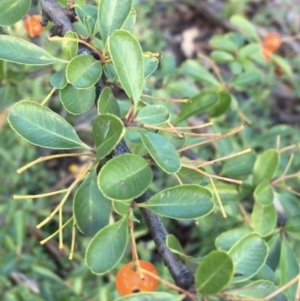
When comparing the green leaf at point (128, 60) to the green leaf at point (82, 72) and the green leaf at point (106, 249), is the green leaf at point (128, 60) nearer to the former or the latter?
the green leaf at point (82, 72)

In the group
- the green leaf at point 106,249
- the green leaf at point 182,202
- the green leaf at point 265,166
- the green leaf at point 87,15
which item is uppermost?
the green leaf at point 87,15

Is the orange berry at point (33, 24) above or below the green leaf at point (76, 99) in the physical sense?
below

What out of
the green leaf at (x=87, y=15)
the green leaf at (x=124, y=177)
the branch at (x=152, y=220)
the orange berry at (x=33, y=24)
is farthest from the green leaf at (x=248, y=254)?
the orange berry at (x=33, y=24)

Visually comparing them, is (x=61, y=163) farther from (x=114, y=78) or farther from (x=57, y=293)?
(x=114, y=78)

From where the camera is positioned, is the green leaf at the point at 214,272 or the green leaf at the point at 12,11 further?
the green leaf at the point at 12,11

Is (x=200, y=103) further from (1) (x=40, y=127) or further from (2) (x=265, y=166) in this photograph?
(1) (x=40, y=127)

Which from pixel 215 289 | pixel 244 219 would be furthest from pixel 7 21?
pixel 244 219
